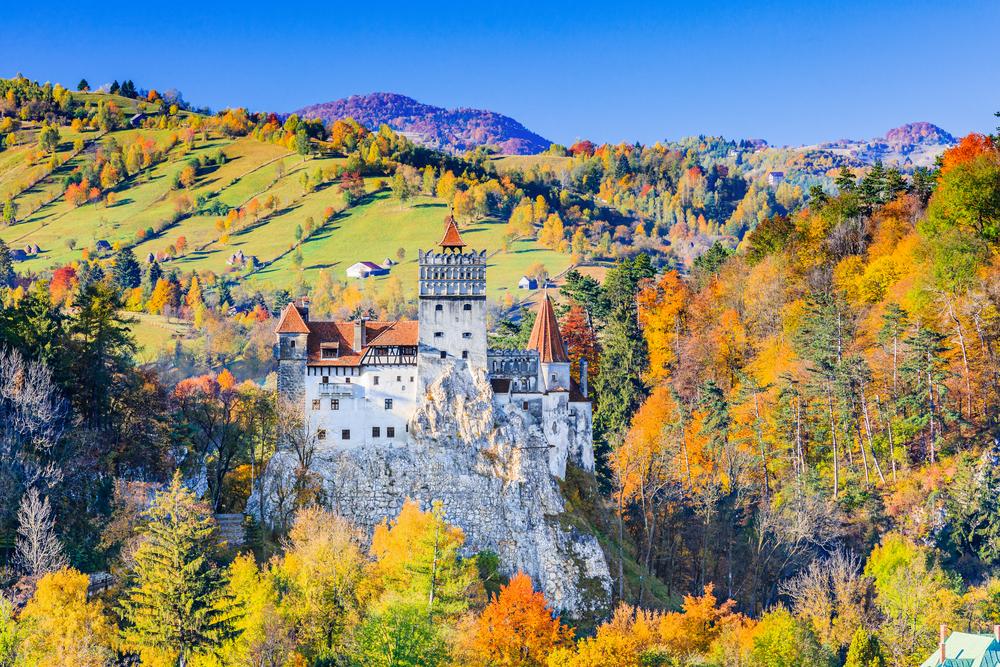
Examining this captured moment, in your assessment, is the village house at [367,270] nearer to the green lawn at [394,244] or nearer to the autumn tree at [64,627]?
the green lawn at [394,244]

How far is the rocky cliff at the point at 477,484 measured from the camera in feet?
201

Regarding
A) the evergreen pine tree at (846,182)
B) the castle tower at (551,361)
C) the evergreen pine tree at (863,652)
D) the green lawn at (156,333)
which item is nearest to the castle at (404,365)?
the castle tower at (551,361)

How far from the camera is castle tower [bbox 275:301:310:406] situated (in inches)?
2440

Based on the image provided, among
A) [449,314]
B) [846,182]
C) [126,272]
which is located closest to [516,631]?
[449,314]

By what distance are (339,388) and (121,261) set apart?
8232 cm

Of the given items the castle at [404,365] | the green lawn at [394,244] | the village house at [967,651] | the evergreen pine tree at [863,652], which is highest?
the green lawn at [394,244]

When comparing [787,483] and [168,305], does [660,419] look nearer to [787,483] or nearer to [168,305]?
[787,483]

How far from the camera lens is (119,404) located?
62.0 m

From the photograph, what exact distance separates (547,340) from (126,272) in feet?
275

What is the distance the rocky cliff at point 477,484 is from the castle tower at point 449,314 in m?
1.01

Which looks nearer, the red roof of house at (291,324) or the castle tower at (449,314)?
the red roof of house at (291,324)

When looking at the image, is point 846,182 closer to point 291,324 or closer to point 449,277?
point 449,277

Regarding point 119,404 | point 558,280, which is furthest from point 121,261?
point 119,404

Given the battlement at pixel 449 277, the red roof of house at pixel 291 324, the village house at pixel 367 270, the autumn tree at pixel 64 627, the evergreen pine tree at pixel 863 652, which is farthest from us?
the village house at pixel 367 270
